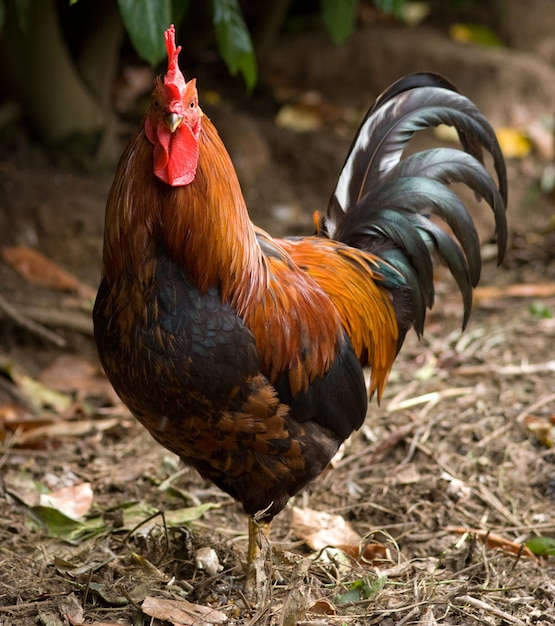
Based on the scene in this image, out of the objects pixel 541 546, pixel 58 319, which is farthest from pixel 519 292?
pixel 58 319

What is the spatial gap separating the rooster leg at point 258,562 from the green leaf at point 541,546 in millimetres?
1150

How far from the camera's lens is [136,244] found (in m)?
3.04

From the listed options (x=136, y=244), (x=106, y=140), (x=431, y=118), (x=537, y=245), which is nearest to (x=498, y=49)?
(x=537, y=245)

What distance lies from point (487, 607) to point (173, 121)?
6.97ft

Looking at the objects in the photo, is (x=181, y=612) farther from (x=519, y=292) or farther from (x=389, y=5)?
(x=519, y=292)

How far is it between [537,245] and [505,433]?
299 cm

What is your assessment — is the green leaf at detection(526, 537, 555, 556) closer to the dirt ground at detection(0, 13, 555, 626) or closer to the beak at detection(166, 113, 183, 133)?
the dirt ground at detection(0, 13, 555, 626)

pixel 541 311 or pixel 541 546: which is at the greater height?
pixel 541 311

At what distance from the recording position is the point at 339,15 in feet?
18.3

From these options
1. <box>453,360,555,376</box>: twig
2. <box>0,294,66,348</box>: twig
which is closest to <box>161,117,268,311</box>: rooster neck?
<box>453,360,555,376</box>: twig

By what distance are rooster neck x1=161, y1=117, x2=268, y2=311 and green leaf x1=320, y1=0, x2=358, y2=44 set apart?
2.73 m

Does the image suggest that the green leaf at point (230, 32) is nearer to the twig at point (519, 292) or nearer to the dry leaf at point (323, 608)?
the dry leaf at point (323, 608)

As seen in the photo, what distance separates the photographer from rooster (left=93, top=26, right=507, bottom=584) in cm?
302

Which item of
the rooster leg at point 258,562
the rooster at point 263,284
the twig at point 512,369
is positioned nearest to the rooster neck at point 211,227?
the rooster at point 263,284
